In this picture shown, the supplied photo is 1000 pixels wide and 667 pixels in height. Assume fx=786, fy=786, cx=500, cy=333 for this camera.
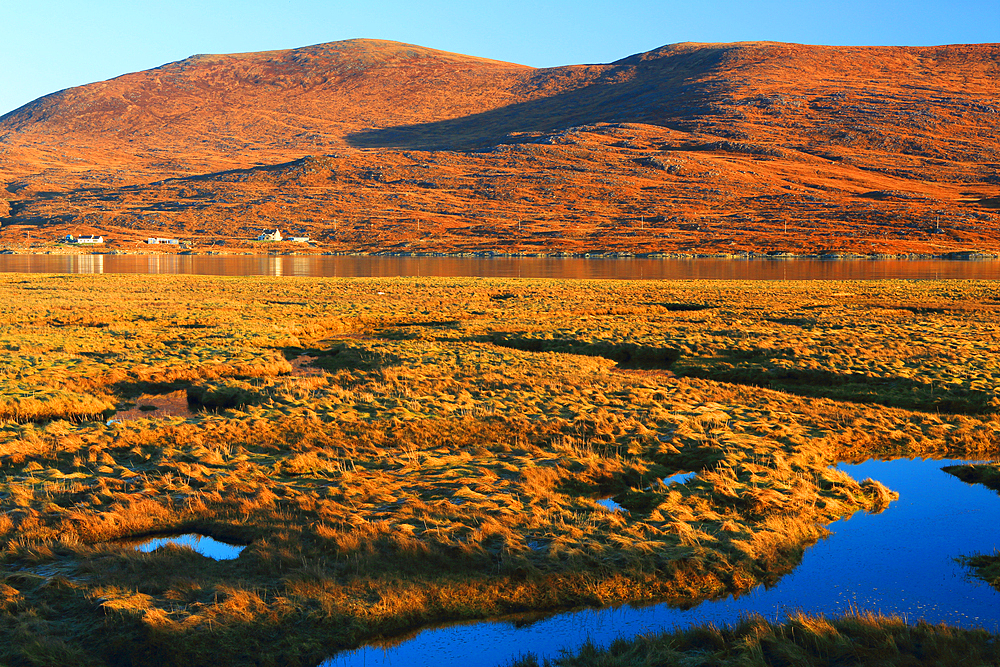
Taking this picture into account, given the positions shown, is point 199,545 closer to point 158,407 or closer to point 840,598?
point 840,598

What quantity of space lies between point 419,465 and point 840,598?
7420mm

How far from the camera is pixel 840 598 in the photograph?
985cm

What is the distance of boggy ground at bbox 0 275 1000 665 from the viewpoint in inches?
364

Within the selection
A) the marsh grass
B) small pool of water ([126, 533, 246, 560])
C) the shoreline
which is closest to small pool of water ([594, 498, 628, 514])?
the marsh grass

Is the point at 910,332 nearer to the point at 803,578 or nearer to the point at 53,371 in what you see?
the point at 803,578

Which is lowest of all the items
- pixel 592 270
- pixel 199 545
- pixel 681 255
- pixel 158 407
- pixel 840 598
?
pixel 840 598

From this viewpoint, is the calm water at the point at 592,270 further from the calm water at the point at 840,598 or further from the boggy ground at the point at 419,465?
the calm water at the point at 840,598

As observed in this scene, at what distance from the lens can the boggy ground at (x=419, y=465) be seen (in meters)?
9.26

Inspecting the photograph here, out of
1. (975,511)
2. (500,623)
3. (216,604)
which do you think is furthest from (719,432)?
(216,604)

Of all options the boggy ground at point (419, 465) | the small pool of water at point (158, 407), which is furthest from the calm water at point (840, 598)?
the small pool of water at point (158, 407)

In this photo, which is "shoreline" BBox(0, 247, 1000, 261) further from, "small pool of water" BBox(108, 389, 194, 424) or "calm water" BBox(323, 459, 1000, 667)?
"calm water" BBox(323, 459, 1000, 667)

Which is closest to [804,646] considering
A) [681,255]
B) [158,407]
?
[158,407]

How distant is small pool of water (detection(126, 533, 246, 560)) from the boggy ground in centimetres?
16

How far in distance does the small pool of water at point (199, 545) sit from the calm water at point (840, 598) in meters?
3.25
